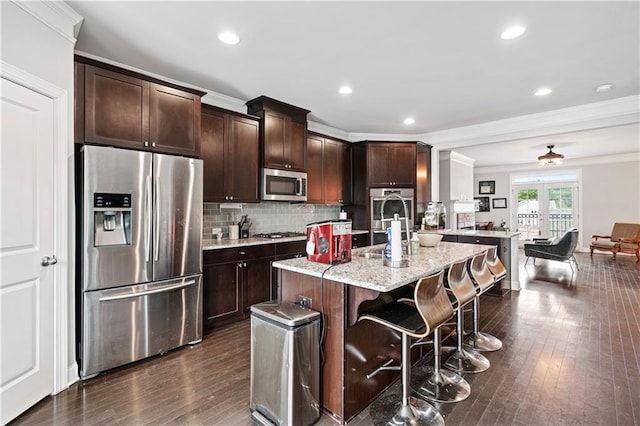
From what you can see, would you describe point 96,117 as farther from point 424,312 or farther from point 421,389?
point 421,389

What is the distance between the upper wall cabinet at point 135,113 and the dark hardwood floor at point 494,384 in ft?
6.05

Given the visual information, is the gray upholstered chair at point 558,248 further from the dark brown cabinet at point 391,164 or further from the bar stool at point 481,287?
the bar stool at point 481,287

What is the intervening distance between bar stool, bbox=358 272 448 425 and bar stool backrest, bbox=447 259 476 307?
0.23 meters

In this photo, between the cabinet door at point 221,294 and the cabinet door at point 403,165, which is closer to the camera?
the cabinet door at point 221,294

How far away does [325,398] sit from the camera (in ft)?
6.41

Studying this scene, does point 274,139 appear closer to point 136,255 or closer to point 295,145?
point 295,145

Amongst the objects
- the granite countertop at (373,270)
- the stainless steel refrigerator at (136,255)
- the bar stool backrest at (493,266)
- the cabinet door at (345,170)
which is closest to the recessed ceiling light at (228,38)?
the stainless steel refrigerator at (136,255)

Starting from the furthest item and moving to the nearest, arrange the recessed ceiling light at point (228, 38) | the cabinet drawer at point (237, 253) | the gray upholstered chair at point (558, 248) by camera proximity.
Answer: the gray upholstered chair at point (558, 248), the cabinet drawer at point (237, 253), the recessed ceiling light at point (228, 38)

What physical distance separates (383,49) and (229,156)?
2.03 m

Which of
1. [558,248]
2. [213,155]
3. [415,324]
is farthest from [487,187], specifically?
[415,324]

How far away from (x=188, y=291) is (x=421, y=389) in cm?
211

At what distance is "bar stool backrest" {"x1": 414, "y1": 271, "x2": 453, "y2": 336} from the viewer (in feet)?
5.75

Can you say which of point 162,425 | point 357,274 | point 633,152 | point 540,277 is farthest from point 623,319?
point 633,152

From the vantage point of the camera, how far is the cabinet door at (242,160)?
12.1 ft
